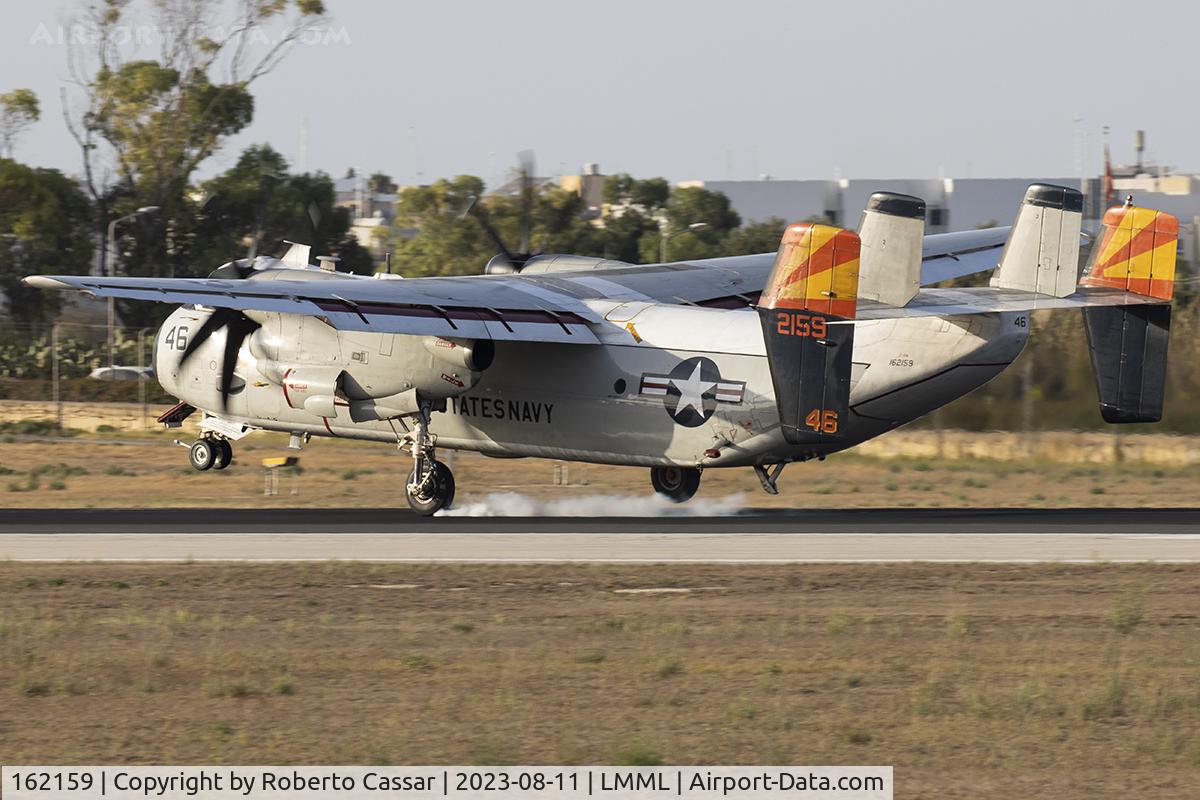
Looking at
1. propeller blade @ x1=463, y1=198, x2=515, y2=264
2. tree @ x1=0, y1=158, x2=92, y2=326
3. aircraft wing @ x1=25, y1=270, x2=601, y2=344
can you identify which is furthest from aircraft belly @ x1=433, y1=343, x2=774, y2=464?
tree @ x1=0, y1=158, x2=92, y2=326

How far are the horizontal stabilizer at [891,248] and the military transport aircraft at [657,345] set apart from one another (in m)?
0.03

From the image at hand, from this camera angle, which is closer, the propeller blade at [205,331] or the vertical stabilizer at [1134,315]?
the vertical stabilizer at [1134,315]

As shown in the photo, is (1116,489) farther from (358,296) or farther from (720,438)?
(358,296)

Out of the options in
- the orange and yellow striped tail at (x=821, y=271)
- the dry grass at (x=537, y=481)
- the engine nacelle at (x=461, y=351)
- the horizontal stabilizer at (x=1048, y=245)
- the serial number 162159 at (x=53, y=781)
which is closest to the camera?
the serial number 162159 at (x=53, y=781)

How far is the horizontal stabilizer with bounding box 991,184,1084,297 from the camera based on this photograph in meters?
23.8

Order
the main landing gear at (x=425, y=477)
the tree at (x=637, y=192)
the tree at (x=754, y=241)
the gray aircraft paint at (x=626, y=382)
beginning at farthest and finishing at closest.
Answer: the tree at (x=637, y=192), the tree at (x=754, y=241), the main landing gear at (x=425, y=477), the gray aircraft paint at (x=626, y=382)

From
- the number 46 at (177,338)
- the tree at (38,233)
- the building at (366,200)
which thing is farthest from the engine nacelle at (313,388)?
the building at (366,200)

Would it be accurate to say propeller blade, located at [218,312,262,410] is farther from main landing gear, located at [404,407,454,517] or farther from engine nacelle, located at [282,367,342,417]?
main landing gear, located at [404,407,454,517]

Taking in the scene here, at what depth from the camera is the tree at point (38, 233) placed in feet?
230

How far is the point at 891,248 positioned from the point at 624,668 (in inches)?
393

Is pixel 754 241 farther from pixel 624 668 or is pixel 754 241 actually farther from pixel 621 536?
pixel 624 668

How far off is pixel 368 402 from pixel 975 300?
451 inches

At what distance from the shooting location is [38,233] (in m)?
71.3

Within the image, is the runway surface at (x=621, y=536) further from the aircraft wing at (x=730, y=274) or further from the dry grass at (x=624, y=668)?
the aircraft wing at (x=730, y=274)
